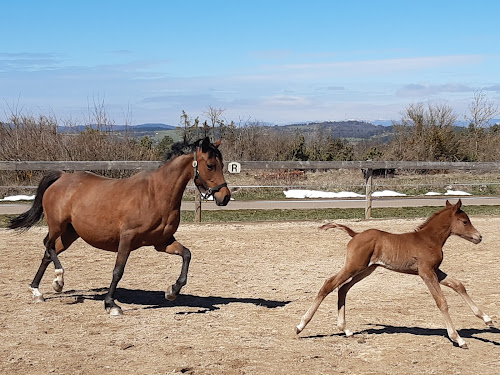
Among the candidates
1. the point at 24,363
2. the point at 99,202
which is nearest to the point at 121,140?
the point at 99,202

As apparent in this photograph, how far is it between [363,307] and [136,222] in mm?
2844

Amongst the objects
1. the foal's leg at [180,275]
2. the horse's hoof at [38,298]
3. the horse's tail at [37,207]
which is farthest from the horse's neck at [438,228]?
the horse's tail at [37,207]

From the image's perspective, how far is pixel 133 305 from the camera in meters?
7.88

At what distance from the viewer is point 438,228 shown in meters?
6.59

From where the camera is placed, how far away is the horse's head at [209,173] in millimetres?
7547

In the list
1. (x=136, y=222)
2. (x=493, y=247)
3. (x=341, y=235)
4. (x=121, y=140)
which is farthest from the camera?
(x=121, y=140)

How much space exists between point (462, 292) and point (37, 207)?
5.43 m

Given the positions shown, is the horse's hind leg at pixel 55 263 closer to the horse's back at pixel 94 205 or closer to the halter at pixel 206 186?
the horse's back at pixel 94 205

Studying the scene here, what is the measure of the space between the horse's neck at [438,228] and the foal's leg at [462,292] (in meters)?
0.35

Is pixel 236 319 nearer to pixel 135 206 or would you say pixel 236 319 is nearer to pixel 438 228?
pixel 135 206

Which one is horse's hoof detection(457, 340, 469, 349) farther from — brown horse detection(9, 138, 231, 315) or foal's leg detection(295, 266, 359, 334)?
brown horse detection(9, 138, 231, 315)

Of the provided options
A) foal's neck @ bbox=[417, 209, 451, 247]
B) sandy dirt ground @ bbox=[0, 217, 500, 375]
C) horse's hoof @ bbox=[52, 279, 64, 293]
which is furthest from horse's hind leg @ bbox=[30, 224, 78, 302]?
foal's neck @ bbox=[417, 209, 451, 247]

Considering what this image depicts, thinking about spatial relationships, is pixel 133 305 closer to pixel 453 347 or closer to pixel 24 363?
pixel 24 363

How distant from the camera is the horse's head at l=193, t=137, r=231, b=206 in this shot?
755 cm
